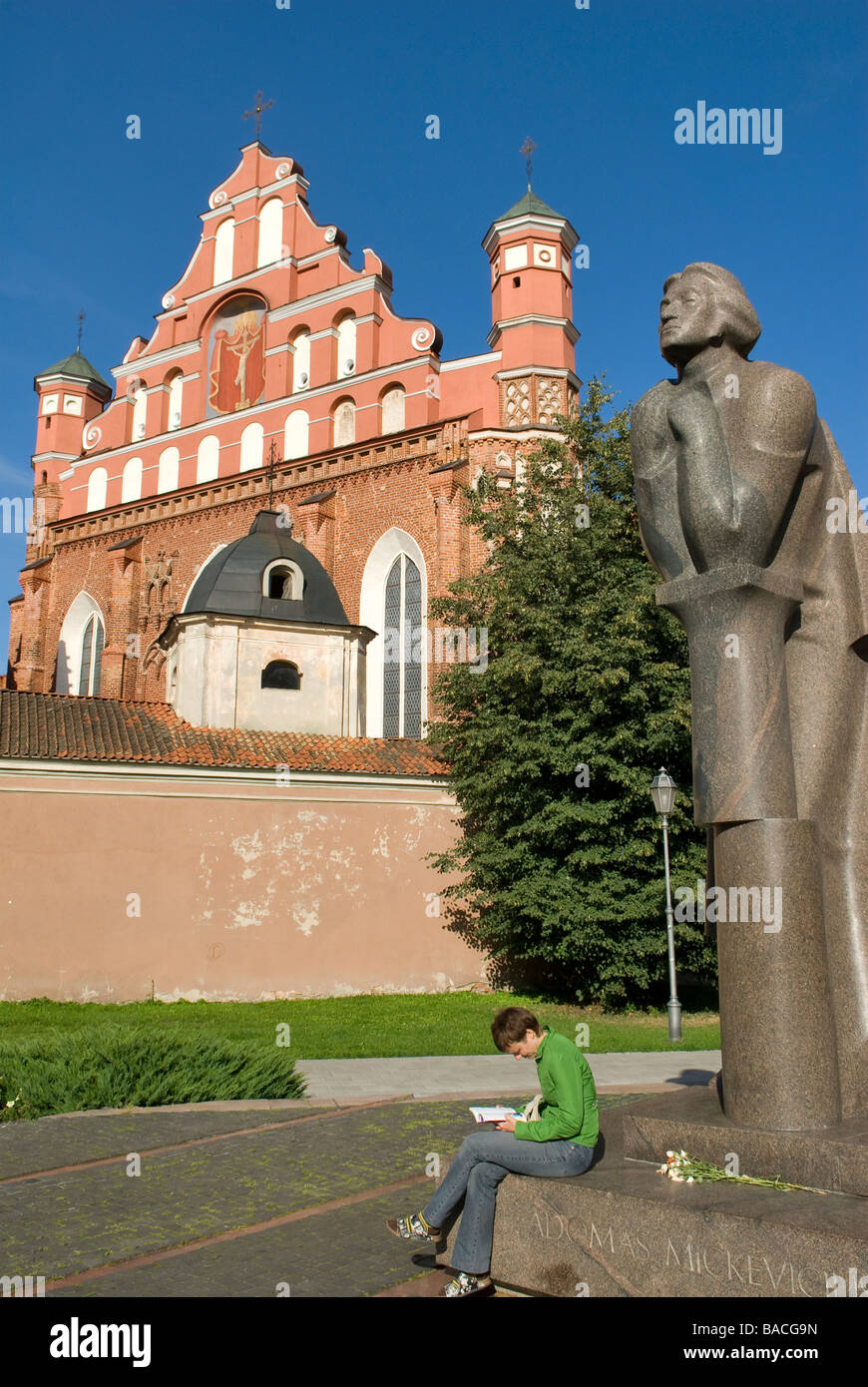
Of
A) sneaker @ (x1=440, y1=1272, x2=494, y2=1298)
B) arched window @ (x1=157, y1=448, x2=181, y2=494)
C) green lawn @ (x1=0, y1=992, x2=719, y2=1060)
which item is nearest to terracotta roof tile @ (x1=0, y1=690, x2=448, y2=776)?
green lawn @ (x1=0, y1=992, x2=719, y2=1060)

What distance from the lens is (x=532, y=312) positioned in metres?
25.1

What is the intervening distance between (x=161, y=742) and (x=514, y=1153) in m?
14.6

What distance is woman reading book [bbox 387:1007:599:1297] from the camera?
420 centimetres

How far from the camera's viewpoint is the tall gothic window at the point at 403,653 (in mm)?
24391

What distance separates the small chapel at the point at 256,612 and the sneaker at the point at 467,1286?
1317 cm

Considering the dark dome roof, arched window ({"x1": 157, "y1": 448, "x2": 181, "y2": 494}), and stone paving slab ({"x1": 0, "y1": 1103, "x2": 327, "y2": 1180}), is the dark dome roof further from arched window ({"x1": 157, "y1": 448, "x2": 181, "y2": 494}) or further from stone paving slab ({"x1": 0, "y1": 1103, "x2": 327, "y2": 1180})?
stone paving slab ({"x1": 0, "y1": 1103, "x2": 327, "y2": 1180})

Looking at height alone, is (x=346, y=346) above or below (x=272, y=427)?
above

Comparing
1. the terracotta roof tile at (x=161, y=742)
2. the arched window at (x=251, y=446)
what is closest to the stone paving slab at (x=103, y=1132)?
the terracotta roof tile at (x=161, y=742)

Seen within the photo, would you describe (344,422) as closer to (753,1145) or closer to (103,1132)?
(103,1132)

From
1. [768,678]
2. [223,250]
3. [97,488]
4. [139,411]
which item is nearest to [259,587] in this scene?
[97,488]

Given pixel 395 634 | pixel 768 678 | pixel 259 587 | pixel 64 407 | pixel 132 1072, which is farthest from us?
pixel 64 407

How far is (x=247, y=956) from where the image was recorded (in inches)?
673

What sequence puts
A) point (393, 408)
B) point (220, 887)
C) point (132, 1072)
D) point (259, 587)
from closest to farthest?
point (132, 1072), point (220, 887), point (259, 587), point (393, 408)
